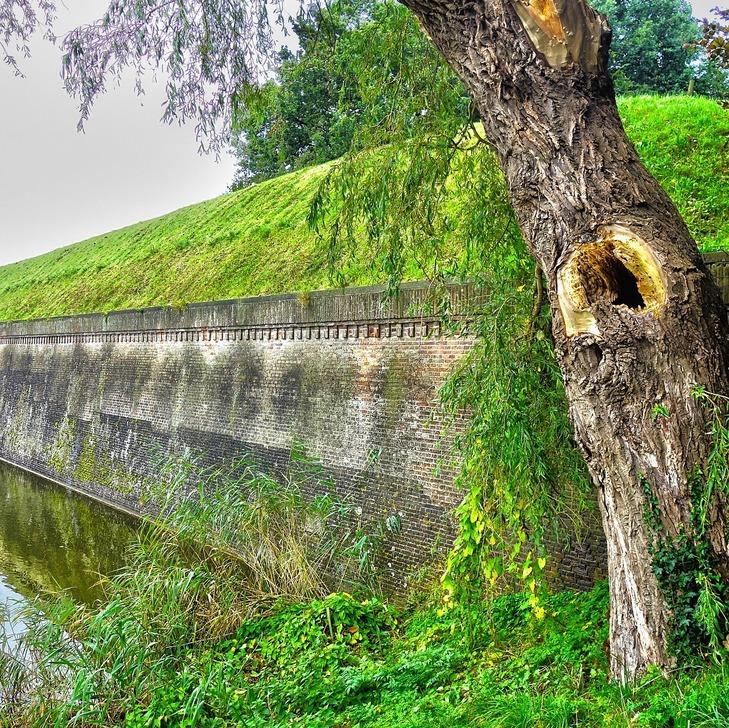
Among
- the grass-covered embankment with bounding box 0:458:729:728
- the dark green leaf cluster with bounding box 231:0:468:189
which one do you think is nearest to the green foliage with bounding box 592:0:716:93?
the dark green leaf cluster with bounding box 231:0:468:189

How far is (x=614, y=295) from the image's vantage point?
11.8 feet

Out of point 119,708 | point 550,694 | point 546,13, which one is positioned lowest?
point 119,708

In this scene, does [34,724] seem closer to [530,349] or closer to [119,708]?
[119,708]

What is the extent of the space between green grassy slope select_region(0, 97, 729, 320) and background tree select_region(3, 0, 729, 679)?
2.30 metres

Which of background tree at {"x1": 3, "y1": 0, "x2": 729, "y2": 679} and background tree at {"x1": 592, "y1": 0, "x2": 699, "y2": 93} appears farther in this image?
background tree at {"x1": 592, "y1": 0, "x2": 699, "y2": 93}

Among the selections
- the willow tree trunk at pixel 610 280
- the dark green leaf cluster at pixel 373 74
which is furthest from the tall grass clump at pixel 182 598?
the dark green leaf cluster at pixel 373 74

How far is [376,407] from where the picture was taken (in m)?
7.64

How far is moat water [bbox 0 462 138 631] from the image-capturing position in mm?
9062

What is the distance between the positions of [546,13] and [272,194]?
14.2m

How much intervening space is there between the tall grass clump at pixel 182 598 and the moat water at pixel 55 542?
2.86 feet

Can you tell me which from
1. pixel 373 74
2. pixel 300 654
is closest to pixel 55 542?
pixel 300 654

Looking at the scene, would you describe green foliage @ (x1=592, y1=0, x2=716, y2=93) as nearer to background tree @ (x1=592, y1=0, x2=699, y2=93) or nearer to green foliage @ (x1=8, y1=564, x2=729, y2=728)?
background tree @ (x1=592, y1=0, x2=699, y2=93)

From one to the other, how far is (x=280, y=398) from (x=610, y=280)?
20.4 feet

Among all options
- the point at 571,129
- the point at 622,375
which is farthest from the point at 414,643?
the point at 571,129
